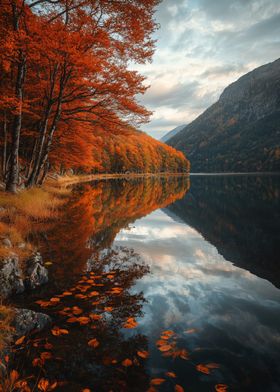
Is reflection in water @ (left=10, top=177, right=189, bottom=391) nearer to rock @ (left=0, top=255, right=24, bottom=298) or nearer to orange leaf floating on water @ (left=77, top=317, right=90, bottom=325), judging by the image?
orange leaf floating on water @ (left=77, top=317, right=90, bottom=325)

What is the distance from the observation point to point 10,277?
5660 millimetres

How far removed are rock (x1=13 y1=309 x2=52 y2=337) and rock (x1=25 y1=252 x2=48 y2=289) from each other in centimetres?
157

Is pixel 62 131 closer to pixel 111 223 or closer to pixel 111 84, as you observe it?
pixel 111 84

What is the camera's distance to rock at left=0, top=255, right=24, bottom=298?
17.8 feet

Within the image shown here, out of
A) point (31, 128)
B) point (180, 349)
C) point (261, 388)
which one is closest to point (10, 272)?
point (180, 349)

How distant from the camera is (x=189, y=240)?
12398 millimetres

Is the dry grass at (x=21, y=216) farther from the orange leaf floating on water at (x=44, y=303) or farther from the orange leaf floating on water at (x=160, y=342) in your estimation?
the orange leaf floating on water at (x=160, y=342)

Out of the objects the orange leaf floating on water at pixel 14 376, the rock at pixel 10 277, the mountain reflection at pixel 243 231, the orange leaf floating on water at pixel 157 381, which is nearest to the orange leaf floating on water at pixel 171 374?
the orange leaf floating on water at pixel 157 381

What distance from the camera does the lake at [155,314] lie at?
3.69 metres

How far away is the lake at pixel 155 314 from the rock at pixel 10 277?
0.27 meters

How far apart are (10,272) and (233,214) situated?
1635 cm

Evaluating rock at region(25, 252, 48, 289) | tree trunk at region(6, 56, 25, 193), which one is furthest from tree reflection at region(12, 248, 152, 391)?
tree trunk at region(6, 56, 25, 193)

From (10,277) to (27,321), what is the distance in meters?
1.60

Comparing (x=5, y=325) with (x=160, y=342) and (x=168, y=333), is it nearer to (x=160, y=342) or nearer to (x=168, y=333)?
(x=160, y=342)
